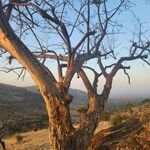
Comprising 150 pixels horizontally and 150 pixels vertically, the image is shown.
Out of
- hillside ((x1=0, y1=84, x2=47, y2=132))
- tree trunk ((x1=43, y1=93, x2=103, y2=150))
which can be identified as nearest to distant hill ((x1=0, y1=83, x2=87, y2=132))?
hillside ((x1=0, y1=84, x2=47, y2=132))

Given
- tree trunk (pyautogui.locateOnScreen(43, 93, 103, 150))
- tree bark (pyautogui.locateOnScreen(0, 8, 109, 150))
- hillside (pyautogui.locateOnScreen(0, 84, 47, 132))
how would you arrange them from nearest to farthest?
tree bark (pyautogui.locateOnScreen(0, 8, 109, 150)) → tree trunk (pyautogui.locateOnScreen(43, 93, 103, 150)) → hillside (pyautogui.locateOnScreen(0, 84, 47, 132))

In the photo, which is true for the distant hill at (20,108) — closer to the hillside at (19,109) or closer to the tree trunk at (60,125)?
the hillside at (19,109)

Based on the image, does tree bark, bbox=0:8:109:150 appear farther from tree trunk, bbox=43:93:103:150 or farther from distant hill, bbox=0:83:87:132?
distant hill, bbox=0:83:87:132

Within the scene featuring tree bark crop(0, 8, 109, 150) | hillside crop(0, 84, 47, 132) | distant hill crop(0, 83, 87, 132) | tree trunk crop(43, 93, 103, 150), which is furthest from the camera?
distant hill crop(0, 83, 87, 132)

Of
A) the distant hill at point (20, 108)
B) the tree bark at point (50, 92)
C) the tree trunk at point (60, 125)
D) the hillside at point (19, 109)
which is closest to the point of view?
the tree bark at point (50, 92)

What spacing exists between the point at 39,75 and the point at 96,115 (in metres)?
2.08

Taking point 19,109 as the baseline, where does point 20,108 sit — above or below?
above

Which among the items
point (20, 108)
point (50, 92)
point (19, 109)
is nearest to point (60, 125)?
point (50, 92)

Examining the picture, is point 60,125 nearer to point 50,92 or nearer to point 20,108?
point 50,92

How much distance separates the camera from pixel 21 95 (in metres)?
79.5

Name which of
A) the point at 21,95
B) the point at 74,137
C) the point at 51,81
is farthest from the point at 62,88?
the point at 21,95

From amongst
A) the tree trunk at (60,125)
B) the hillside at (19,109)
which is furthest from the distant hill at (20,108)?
the tree trunk at (60,125)

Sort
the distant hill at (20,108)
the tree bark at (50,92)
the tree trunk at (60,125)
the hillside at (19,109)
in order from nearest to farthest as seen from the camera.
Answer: the tree bark at (50,92) → the tree trunk at (60,125) → the hillside at (19,109) → the distant hill at (20,108)

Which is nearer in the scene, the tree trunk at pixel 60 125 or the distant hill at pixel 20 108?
the tree trunk at pixel 60 125
